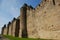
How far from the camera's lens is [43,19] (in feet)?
65.1

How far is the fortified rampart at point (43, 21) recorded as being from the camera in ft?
56.3

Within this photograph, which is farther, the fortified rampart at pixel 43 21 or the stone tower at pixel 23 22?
the stone tower at pixel 23 22

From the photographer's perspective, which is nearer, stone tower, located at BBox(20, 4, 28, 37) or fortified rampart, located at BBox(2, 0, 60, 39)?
fortified rampart, located at BBox(2, 0, 60, 39)

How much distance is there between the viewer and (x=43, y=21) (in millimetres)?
19812

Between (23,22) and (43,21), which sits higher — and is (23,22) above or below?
above

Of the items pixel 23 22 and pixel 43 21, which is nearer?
pixel 43 21

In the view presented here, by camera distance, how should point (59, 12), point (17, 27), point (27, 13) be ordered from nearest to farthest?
point (59, 12) → point (27, 13) → point (17, 27)

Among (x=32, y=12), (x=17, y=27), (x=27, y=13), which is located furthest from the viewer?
(x=17, y=27)

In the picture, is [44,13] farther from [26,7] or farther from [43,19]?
[26,7]

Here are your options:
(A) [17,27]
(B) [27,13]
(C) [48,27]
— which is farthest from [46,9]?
(A) [17,27]

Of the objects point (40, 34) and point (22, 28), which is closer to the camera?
point (40, 34)

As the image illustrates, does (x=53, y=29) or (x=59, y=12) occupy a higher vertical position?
(x=59, y=12)

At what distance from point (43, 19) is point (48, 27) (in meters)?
1.82

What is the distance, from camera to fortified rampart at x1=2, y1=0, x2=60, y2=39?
17152mm
